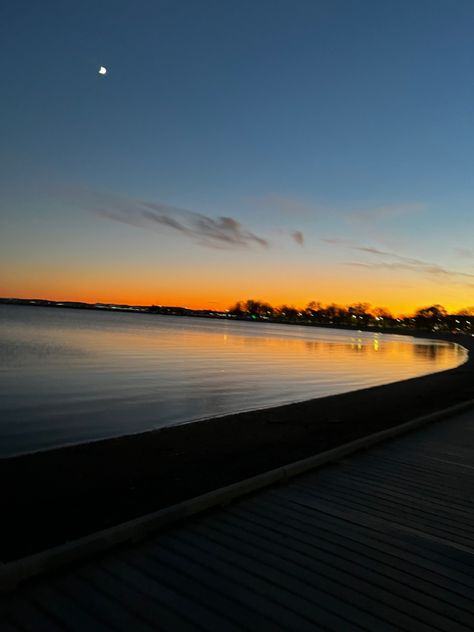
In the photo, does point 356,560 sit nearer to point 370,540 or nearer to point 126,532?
point 370,540

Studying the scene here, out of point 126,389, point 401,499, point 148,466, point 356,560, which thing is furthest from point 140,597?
point 126,389

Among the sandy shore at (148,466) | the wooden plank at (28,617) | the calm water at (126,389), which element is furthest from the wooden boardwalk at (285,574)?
the calm water at (126,389)

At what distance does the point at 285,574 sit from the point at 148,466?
485cm

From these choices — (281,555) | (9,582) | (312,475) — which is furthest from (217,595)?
(312,475)

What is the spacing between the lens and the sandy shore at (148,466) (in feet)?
19.4

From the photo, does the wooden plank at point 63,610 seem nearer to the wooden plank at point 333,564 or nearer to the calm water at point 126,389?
the wooden plank at point 333,564

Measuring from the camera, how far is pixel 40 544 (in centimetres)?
519

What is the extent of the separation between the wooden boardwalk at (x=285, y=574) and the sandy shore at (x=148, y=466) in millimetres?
1506

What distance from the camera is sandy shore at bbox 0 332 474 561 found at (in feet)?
19.4

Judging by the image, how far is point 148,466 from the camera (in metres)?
8.55

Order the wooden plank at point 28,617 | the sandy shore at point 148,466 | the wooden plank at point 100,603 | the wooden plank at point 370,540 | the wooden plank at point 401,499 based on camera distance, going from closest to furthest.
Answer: the wooden plank at point 28,617
the wooden plank at point 100,603
the wooden plank at point 370,540
the wooden plank at point 401,499
the sandy shore at point 148,466

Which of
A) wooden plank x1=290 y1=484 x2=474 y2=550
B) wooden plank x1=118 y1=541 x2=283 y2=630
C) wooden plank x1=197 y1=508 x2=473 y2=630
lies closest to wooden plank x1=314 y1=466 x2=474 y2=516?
wooden plank x1=290 y1=484 x2=474 y2=550

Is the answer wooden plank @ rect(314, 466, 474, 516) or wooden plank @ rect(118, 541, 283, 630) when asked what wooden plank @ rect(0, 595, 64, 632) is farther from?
wooden plank @ rect(314, 466, 474, 516)

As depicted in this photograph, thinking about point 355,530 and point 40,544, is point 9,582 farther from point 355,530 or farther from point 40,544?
point 355,530
